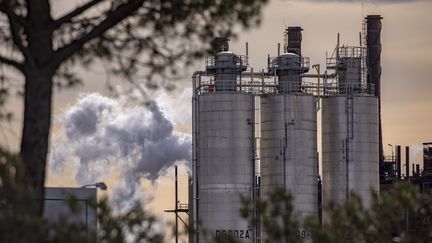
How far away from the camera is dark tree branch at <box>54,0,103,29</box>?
50.8 feet

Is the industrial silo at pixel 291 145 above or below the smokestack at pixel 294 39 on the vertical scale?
below

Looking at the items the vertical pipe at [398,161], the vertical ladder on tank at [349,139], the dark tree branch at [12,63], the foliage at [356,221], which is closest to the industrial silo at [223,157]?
the vertical ladder on tank at [349,139]

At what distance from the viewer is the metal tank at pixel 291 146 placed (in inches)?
2283

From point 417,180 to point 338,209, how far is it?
5073cm

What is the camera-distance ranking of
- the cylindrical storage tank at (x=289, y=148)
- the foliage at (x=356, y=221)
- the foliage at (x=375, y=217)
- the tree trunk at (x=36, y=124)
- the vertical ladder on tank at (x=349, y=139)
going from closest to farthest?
1. the tree trunk at (x=36, y=124)
2. the foliage at (x=356, y=221)
3. the foliage at (x=375, y=217)
4. the cylindrical storage tank at (x=289, y=148)
5. the vertical ladder on tank at (x=349, y=139)

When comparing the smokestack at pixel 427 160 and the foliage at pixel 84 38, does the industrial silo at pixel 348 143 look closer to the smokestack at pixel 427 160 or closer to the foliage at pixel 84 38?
the smokestack at pixel 427 160

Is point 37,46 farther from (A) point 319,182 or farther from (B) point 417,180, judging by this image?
(B) point 417,180

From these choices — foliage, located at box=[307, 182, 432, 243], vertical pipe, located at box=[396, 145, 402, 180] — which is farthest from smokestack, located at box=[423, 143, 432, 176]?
foliage, located at box=[307, 182, 432, 243]

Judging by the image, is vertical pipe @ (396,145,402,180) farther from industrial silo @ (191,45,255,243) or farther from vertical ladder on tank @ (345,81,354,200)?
industrial silo @ (191,45,255,243)

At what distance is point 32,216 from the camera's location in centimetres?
1359

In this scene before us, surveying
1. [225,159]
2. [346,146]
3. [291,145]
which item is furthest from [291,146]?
[346,146]

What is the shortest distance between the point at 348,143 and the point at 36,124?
45995 millimetres

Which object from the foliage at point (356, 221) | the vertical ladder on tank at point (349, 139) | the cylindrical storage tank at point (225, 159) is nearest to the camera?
the foliage at point (356, 221)

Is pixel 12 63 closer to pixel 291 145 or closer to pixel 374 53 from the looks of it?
pixel 291 145
